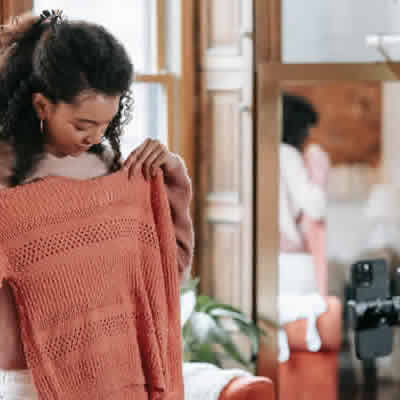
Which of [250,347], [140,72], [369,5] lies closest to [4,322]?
[140,72]

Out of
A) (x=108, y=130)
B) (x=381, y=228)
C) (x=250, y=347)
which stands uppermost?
(x=108, y=130)

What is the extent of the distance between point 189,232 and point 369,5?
167 centimetres

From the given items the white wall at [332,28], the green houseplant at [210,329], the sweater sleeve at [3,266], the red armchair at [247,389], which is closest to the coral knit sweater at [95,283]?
the sweater sleeve at [3,266]

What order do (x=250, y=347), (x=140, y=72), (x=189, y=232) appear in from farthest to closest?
(x=250, y=347) < (x=140, y=72) < (x=189, y=232)

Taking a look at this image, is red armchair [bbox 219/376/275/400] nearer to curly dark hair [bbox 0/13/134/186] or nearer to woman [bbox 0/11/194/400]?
woman [bbox 0/11/194/400]

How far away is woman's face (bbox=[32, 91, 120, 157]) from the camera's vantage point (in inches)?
41.9

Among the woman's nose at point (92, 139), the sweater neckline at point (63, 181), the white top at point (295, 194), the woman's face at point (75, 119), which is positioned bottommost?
the white top at point (295, 194)

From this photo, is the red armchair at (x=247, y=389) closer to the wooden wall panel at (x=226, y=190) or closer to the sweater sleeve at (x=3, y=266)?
the wooden wall panel at (x=226, y=190)

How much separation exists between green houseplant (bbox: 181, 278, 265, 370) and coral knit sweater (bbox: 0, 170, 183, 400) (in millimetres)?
1189

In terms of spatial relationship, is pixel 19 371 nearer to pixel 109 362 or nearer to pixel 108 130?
pixel 109 362

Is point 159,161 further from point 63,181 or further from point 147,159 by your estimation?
point 63,181

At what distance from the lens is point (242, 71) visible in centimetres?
273

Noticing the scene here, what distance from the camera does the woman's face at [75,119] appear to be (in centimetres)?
106

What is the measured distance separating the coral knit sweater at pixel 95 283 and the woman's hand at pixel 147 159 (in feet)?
0.06
